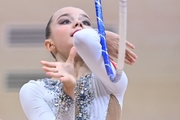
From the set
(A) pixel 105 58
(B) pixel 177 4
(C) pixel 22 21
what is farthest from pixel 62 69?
(B) pixel 177 4

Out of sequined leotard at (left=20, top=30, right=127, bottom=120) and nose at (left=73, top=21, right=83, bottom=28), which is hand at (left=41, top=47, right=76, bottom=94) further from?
nose at (left=73, top=21, right=83, bottom=28)

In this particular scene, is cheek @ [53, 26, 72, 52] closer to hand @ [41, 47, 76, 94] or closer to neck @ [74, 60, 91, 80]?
neck @ [74, 60, 91, 80]

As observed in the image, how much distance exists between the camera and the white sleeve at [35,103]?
976mm

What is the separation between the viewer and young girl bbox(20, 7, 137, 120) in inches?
33.9

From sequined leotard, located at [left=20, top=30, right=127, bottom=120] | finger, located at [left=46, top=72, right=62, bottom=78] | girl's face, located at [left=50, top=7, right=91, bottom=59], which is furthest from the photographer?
girl's face, located at [left=50, top=7, right=91, bottom=59]

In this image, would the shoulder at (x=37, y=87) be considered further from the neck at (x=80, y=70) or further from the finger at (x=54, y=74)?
the finger at (x=54, y=74)

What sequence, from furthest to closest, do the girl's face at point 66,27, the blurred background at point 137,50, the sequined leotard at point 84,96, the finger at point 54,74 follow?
the blurred background at point 137,50 → the girl's face at point 66,27 → the sequined leotard at point 84,96 → the finger at point 54,74

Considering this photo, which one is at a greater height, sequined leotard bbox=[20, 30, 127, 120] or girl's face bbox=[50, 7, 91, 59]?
girl's face bbox=[50, 7, 91, 59]

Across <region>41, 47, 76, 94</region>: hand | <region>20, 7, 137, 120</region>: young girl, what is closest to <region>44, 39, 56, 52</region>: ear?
<region>20, 7, 137, 120</region>: young girl

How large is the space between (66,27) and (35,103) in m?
0.26

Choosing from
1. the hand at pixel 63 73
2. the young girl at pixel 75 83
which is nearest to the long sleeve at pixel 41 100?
the young girl at pixel 75 83

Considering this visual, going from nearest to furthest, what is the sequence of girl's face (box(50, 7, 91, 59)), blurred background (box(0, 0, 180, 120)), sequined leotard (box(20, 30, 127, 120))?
sequined leotard (box(20, 30, 127, 120)), girl's face (box(50, 7, 91, 59)), blurred background (box(0, 0, 180, 120))

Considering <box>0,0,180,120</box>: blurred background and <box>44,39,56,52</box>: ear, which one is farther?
<box>0,0,180,120</box>: blurred background

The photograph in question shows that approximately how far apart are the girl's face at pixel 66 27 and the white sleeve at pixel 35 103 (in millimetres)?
162
